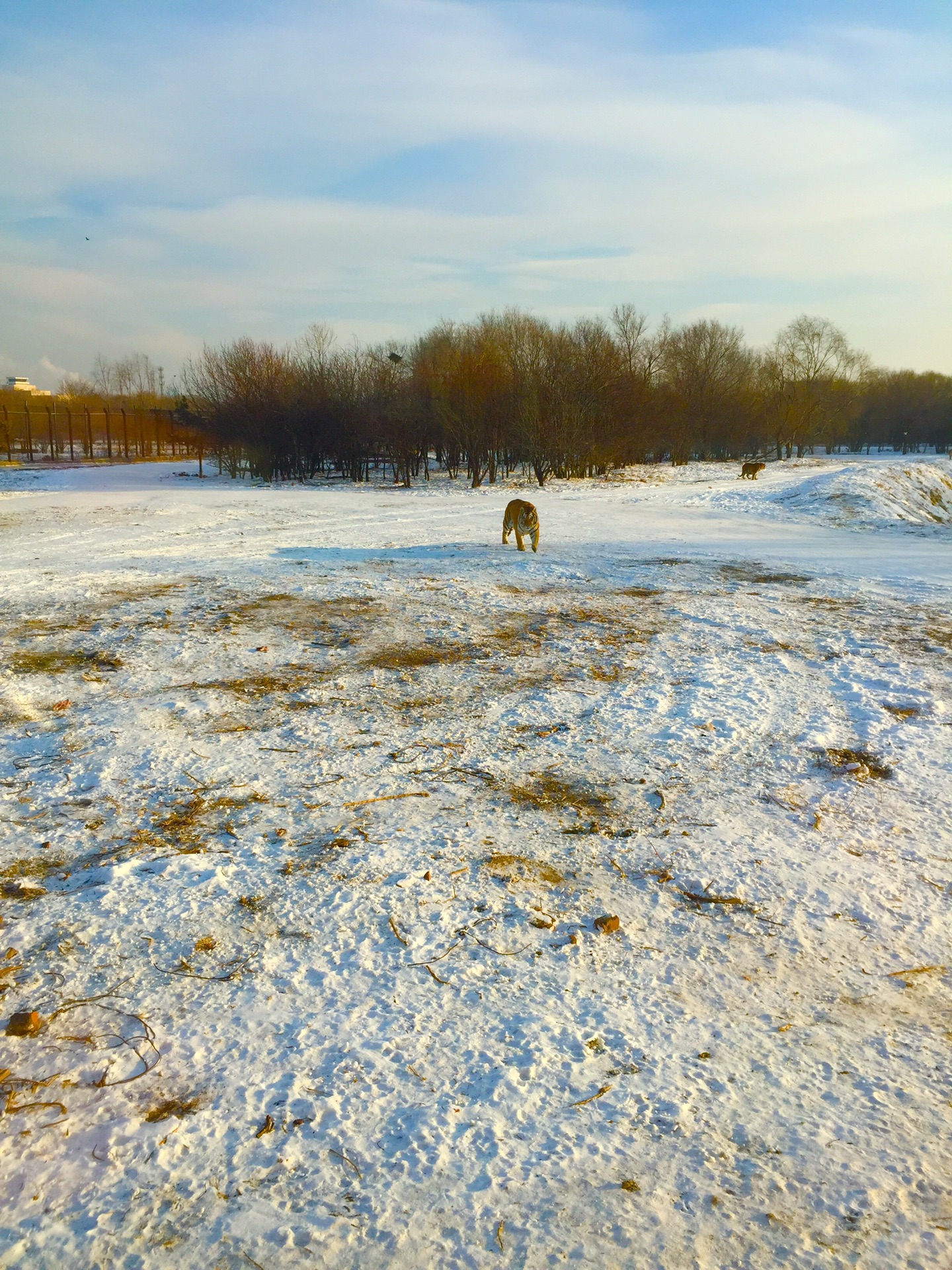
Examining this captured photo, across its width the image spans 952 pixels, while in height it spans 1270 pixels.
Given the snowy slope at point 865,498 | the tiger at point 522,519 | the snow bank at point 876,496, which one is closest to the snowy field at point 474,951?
the tiger at point 522,519

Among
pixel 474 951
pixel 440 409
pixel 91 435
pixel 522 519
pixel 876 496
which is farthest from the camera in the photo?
pixel 91 435

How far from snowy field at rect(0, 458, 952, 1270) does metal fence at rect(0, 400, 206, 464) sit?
3021 centimetres

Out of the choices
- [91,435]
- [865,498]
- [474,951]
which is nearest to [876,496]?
[865,498]

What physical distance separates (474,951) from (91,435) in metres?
44.9

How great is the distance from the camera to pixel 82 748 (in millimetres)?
4512

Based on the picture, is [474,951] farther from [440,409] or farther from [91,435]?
[91,435]

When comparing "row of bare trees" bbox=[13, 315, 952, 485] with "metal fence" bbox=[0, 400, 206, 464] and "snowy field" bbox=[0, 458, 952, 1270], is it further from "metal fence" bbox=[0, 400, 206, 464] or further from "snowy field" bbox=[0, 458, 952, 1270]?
"snowy field" bbox=[0, 458, 952, 1270]

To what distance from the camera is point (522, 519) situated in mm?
11617

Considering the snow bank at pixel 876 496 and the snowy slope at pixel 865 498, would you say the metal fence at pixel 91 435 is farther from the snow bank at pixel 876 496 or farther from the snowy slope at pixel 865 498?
the snow bank at pixel 876 496

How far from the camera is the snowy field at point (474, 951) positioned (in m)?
2.01

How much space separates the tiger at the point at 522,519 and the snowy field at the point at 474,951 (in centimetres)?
474

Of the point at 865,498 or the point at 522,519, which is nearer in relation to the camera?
the point at 522,519

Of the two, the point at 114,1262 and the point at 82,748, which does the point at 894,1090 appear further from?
the point at 82,748

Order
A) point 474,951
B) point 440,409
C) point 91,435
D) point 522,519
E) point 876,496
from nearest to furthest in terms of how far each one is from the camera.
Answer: point 474,951 < point 522,519 < point 876,496 < point 440,409 < point 91,435
